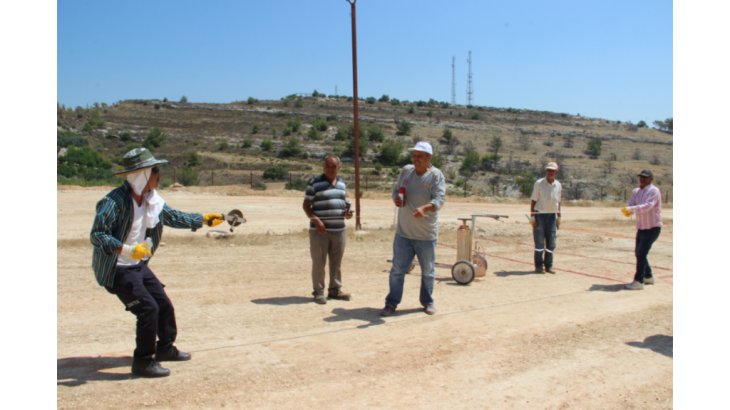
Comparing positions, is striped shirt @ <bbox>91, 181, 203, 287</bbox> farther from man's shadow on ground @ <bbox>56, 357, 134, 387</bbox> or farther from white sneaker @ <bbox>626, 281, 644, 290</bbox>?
white sneaker @ <bbox>626, 281, 644, 290</bbox>

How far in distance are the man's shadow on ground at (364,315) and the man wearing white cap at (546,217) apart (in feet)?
13.1

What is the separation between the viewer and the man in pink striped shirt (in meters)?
8.00

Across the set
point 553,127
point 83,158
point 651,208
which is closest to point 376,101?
point 553,127

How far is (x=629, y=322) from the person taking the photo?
6.34 meters

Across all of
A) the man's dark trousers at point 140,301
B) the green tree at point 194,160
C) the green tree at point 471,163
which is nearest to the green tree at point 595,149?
the green tree at point 471,163

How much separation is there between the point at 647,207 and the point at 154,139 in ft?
204

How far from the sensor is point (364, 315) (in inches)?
256

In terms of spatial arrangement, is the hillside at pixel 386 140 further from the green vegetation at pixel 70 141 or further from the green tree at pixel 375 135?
the green vegetation at pixel 70 141

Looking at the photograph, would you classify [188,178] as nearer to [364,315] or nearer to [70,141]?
[70,141]

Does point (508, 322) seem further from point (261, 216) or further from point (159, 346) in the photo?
point (261, 216)

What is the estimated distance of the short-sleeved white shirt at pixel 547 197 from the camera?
9516mm

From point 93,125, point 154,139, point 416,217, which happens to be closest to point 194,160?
point 154,139

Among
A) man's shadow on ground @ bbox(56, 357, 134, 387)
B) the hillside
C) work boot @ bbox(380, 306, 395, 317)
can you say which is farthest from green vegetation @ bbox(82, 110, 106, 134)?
man's shadow on ground @ bbox(56, 357, 134, 387)
